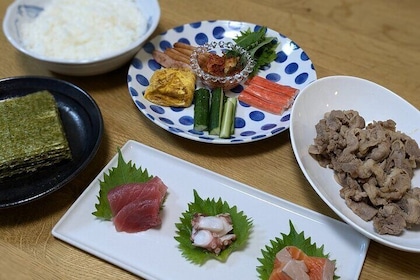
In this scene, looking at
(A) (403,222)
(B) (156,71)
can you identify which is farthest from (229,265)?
(B) (156,71)

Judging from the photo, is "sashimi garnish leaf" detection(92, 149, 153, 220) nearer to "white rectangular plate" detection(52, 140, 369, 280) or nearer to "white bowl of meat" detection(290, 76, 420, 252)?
"white rectangular plate" detection(52, 140, 369, 280)

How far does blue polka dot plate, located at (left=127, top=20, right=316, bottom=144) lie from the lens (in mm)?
1864

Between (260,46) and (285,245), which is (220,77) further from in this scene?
(285,245)

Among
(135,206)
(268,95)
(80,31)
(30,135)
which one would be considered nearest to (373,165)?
(268,95)

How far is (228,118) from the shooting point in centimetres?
191

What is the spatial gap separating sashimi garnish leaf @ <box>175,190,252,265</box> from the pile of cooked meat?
39 cm

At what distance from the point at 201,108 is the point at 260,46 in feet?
1.69

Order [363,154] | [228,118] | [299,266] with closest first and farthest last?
[299,266], [363,154], [228,118]

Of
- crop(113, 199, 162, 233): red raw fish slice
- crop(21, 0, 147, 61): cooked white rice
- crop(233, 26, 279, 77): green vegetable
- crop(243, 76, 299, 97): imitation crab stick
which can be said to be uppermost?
crop(21, 0, 147, 61): cooked white rice

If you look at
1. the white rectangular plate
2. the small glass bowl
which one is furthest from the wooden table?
the small glass bowl

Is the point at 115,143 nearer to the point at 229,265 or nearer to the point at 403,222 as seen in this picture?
the point at 229,265

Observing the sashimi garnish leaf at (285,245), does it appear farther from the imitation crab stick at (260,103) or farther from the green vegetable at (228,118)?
A: the imitation crab stick at (260,103)

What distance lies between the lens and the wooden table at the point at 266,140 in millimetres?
1539

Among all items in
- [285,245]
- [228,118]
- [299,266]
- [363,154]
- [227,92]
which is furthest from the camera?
[227,92]
